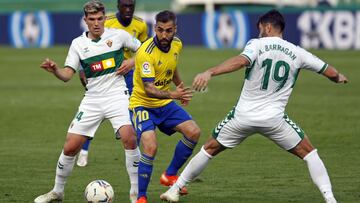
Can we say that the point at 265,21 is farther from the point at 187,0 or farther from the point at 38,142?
the point at 187,0

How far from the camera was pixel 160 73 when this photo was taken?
11258mm

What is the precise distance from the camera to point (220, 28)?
4247cm

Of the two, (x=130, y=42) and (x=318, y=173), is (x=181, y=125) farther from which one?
(x=318, y=173)

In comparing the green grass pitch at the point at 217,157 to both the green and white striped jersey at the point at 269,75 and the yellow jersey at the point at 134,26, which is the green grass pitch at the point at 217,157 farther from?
the yellow jersey at the point at 134,26

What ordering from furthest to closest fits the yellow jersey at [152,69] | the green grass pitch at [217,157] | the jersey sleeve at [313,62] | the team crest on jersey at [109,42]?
the green grass pitch at [217,157] < the team crest on jersey at [109,42] < the yellow jersey at [152,69] < the jersey sleeve at [313,62]

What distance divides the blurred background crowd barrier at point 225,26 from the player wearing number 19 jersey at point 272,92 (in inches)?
1160

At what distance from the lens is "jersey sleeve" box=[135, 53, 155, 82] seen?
10.9 m

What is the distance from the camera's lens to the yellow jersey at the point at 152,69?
36.1 feet

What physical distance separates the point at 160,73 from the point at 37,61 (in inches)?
1012

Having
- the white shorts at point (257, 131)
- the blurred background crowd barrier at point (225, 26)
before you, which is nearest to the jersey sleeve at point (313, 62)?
the white shorts at point (257, 131)

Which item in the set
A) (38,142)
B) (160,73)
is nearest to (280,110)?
(160,73)

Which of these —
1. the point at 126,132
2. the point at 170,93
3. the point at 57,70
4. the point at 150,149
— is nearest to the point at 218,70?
the point at 170,93

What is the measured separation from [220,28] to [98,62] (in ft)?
103

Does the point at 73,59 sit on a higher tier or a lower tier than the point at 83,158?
higher
